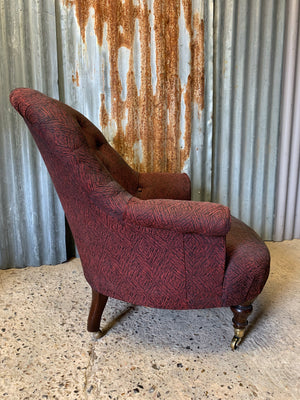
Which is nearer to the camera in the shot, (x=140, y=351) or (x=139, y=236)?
(x=139, y=236)

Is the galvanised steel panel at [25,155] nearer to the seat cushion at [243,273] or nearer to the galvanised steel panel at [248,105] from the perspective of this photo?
the galvanised steel panel at [248,105]

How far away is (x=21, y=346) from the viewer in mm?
1332

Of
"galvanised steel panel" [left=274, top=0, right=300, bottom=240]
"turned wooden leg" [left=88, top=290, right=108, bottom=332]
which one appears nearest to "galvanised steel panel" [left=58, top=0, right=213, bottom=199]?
"galvanised steel panel" [left=274, top=0, right=300, bottom=240]

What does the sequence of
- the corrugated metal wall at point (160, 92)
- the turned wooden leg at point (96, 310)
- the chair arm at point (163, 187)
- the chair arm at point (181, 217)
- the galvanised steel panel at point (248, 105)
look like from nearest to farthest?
1. the chair arm at point (181, 217)
2. the turned wooden leg at point (96, 310)
3. the chair arm at point (163, 187)
4. the corrugated metal wall at point (160, 92)
5. the galvanised steel panel at point (248, 105)

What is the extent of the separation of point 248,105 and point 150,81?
0.77 meters

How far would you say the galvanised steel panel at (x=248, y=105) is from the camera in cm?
228

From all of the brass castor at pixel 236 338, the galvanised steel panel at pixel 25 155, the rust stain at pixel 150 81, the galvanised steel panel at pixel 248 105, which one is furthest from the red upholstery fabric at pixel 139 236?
the galvanised steel panel at pixel 248 105

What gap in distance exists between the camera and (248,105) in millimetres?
2400

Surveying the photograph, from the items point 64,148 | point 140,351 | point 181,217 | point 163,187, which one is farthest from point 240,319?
point 64,148

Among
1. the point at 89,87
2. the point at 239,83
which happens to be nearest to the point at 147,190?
the point at 89,87

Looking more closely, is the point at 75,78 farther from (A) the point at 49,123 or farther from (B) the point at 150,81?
(A) the point at 49,123

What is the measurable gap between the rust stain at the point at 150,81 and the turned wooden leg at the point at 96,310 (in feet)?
3.54

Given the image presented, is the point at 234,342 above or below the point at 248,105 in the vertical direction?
below

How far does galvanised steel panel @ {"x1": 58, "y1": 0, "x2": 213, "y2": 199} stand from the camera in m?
2.02
